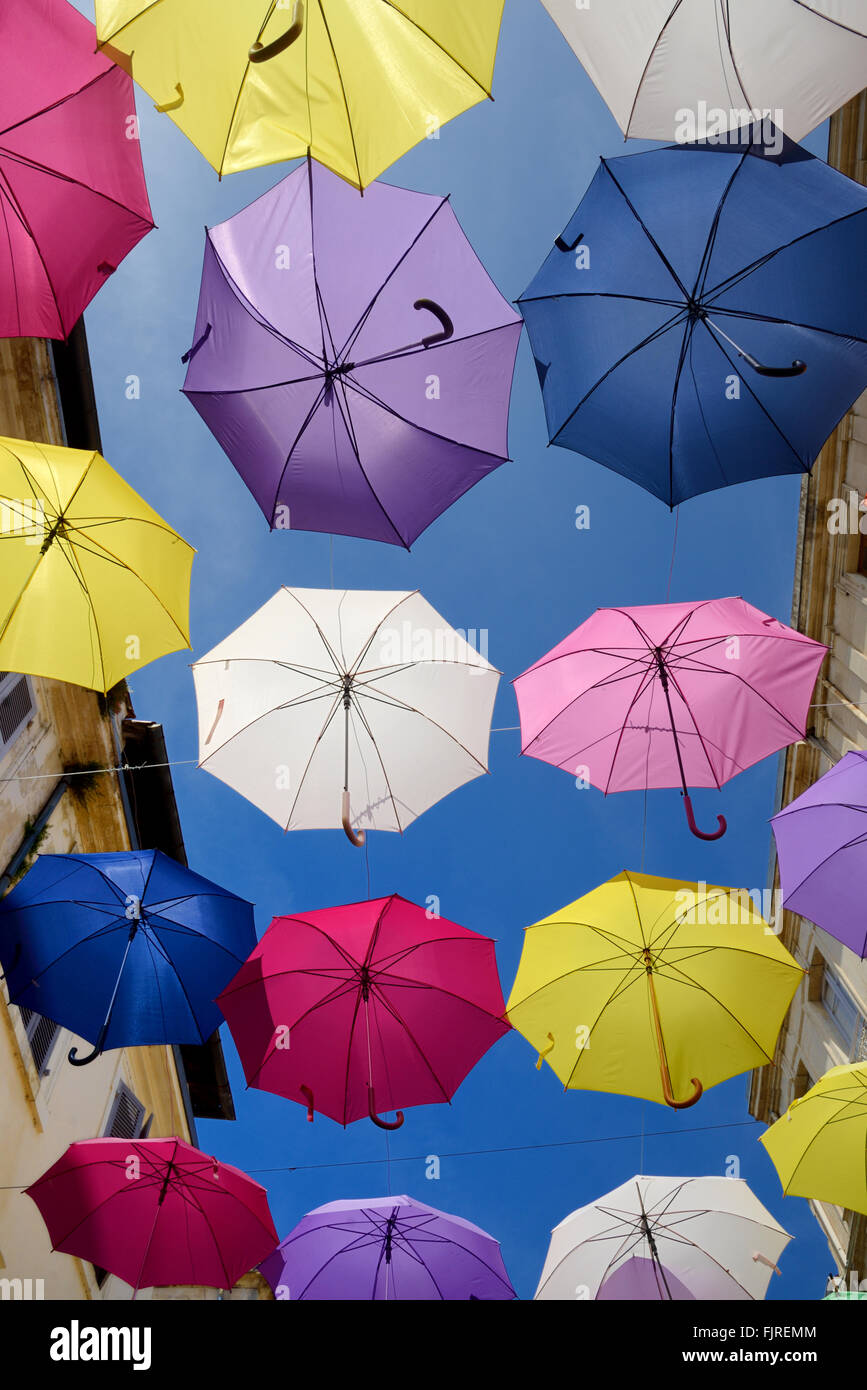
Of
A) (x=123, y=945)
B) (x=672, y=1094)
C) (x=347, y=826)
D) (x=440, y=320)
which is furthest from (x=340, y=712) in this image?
(x=672, y=1094)

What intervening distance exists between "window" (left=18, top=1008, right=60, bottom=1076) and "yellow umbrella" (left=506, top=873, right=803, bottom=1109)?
261 inches

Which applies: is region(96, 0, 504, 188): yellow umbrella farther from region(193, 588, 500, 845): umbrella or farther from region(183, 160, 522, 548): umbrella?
region(193, 588, 500, 845): umbrella

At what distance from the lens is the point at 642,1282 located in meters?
9.55

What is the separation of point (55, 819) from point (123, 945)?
3983 millimetres

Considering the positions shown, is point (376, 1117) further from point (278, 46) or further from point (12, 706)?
point (278, 46)

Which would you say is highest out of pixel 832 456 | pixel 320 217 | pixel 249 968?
pixel 320 217

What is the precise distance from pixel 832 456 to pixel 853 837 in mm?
7223

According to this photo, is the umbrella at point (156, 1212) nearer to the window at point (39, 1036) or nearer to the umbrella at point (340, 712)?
the window at point (39, 1036)

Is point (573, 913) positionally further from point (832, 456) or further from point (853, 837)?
point (832, 456)

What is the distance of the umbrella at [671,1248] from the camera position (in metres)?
9.46

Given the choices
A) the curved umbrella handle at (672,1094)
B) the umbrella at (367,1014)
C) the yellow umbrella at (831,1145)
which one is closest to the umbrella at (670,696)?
Result: the umbrella at (367,1014)

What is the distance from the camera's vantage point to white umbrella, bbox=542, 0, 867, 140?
6.57 meters

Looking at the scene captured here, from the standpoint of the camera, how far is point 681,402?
26.3ft
